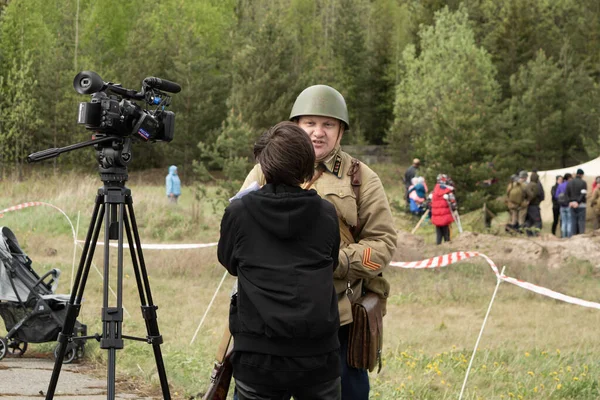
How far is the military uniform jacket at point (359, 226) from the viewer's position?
4.11m

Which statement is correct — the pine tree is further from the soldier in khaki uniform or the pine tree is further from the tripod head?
the soldier in khaki uniform

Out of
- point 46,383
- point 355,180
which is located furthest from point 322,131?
point 46,383

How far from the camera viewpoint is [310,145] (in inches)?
141

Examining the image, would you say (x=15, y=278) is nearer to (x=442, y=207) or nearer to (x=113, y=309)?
(x=113, y=309)

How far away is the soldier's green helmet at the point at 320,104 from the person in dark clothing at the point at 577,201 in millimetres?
18265

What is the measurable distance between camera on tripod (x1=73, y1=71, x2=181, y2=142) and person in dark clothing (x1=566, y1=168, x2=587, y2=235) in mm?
18230

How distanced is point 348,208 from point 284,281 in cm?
90

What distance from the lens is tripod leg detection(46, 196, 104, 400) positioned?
4.60 meters

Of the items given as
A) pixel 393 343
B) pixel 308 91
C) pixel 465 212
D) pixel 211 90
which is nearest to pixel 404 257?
pixel 393 343

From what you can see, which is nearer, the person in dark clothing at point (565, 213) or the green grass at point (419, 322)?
the green grass at point (419, 322)

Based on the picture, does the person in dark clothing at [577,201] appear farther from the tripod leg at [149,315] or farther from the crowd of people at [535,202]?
the tripod leg at [149,315]

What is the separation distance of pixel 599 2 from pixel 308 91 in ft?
198

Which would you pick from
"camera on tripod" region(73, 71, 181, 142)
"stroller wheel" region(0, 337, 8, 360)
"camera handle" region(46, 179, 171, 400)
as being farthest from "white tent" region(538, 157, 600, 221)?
"camera handle" region(46, 179, 171, 400)

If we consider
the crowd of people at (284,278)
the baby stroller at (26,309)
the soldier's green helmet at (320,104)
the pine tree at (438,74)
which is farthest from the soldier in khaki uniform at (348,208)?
the pine tree at (438,74)
